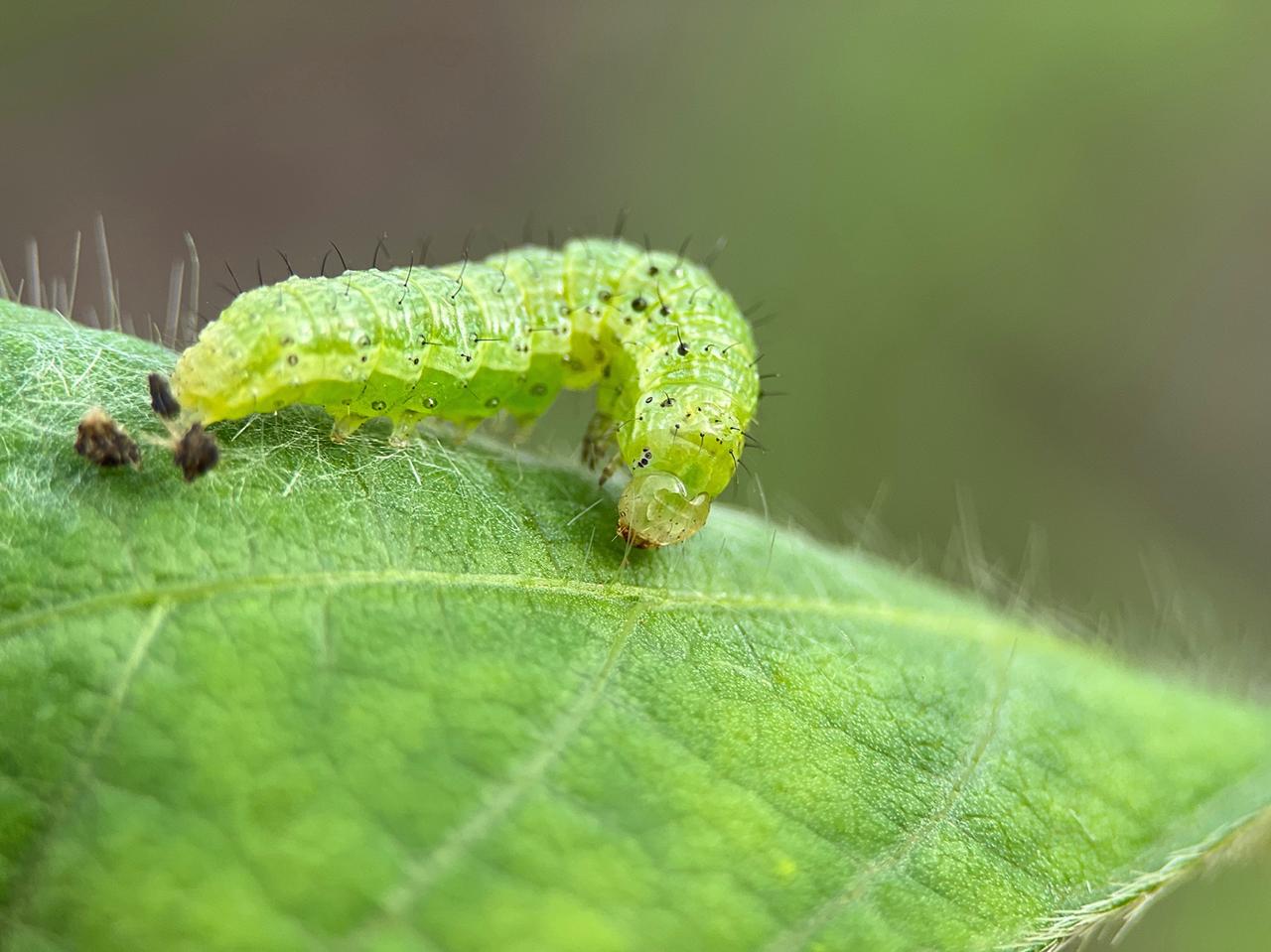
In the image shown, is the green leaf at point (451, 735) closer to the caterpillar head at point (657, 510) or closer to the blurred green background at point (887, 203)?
the caterpillar head at point (657, 510)

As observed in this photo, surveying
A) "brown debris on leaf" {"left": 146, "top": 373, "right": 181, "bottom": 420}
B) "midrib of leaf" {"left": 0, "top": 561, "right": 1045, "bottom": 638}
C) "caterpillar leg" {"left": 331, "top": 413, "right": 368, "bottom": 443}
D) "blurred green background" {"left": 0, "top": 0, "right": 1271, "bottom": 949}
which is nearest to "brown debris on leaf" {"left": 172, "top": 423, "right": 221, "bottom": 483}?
"brown debris on leaf" {"left": 146, "top": 373, "right": 181, "bottom": 420}

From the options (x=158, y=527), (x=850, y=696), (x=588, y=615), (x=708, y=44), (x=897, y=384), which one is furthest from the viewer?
(x=708, y=44)

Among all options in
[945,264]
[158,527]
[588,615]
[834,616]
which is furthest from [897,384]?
[158,527]

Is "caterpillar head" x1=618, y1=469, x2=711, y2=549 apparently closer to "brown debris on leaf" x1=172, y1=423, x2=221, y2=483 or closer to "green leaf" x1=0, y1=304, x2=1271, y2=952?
"green leaf" x1=0, y1=304, x2=1271, y2=952

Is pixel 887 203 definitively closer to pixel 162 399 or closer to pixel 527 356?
pixel 527 356

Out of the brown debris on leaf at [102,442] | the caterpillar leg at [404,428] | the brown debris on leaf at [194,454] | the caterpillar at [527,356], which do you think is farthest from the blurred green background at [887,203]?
the brown debris on leaf at [102,442]

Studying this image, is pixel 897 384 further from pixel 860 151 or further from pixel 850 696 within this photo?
pixel 850 696

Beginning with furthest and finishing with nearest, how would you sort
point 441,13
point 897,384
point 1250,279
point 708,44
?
point 441,13 < point 708,44 < point 1250,279 < point 897,384
